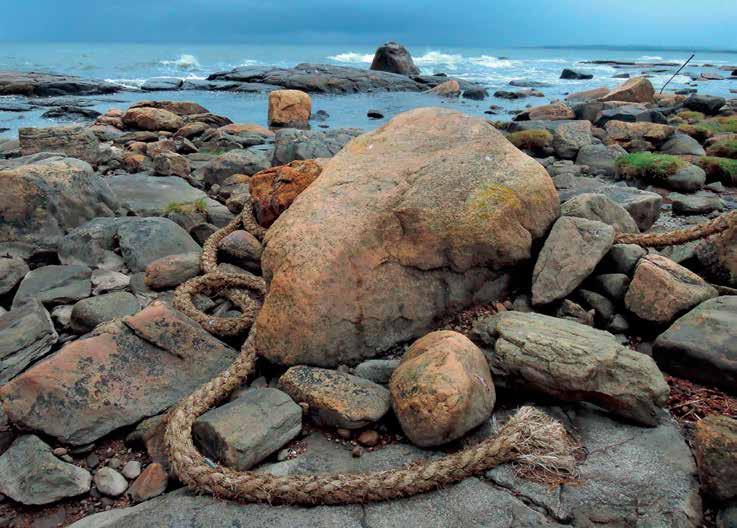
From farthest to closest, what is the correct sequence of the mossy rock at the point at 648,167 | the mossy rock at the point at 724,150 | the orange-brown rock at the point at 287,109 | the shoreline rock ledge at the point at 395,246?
the orange-brown rock at the point at 287,109 < the mossy rock at the point at 724,150 < the mossy rock at the point at 648,167 < the shoreline rock ledge at the point at 395,246

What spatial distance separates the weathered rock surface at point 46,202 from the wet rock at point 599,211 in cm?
435

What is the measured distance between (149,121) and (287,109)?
4234mm

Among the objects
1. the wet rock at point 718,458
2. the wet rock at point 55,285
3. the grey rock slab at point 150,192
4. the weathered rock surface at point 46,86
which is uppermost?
the wet rock at point 718,458

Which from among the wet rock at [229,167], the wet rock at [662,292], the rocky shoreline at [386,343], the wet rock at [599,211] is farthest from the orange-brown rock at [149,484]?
the wet rock at [229,167]

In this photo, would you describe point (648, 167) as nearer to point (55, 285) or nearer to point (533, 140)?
point (533, 140)

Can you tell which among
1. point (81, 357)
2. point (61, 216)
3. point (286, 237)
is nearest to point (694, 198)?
point (286, 237)

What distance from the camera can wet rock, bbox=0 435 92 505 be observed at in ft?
8.36

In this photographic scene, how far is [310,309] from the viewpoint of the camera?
327 cm

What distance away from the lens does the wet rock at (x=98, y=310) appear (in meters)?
3.79

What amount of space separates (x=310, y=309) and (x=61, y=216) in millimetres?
3154

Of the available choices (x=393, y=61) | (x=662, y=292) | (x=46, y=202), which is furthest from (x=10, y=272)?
(x=393, y=61)

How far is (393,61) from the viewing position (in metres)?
38.0

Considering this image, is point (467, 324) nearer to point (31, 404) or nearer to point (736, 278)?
point (736, 278)

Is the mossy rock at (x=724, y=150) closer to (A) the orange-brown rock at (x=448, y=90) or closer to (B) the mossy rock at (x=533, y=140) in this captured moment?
(B) the mossy rock at (x=533, y=140)
